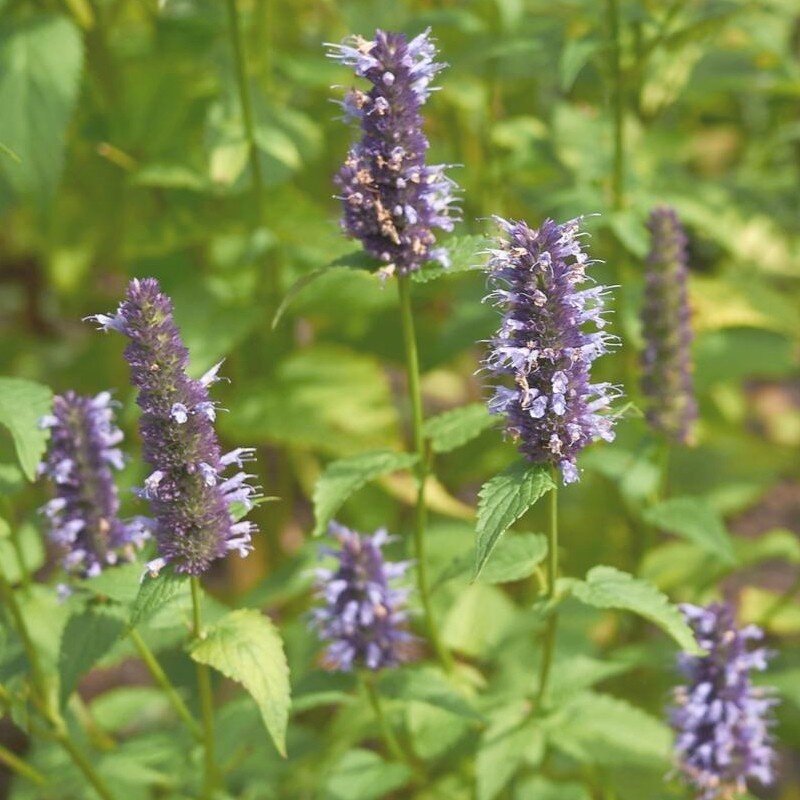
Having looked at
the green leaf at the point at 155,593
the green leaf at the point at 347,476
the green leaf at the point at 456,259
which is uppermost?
the green leaf at the point at 456,259

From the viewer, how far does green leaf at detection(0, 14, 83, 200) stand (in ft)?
11.0

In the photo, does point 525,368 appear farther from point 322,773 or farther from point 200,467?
point 322,773

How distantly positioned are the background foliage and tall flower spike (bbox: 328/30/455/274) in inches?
5.5

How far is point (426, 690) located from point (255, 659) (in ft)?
2.17

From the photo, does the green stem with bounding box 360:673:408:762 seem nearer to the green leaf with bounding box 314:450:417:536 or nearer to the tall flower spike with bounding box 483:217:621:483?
the green leaf with bounding box 314:450:417:536

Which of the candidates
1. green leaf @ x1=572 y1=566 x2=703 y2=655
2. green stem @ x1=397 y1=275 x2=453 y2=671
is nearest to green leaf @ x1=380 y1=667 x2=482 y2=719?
green stem @ x1=397 y1=275 x2=453 y2=671

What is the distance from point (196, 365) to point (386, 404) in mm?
934

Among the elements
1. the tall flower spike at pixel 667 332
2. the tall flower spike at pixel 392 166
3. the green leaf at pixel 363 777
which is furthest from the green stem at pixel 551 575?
the tall flower spike at pixel 667 332

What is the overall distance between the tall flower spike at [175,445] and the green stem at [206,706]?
0.12 meters

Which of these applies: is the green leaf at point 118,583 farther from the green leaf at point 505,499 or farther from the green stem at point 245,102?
the green stem at point 245,102

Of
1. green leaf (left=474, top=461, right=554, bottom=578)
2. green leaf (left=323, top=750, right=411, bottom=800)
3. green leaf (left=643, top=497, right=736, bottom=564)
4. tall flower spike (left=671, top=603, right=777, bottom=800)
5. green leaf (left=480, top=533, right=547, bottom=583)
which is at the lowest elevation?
green leaf (left=323, top=750, right=411, bottom=800)

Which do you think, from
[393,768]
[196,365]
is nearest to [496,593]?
[393,768]

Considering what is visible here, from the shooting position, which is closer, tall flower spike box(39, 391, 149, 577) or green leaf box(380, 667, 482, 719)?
tall flower spike box(39, 391, 149, 577)

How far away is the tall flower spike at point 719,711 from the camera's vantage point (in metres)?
2.65
